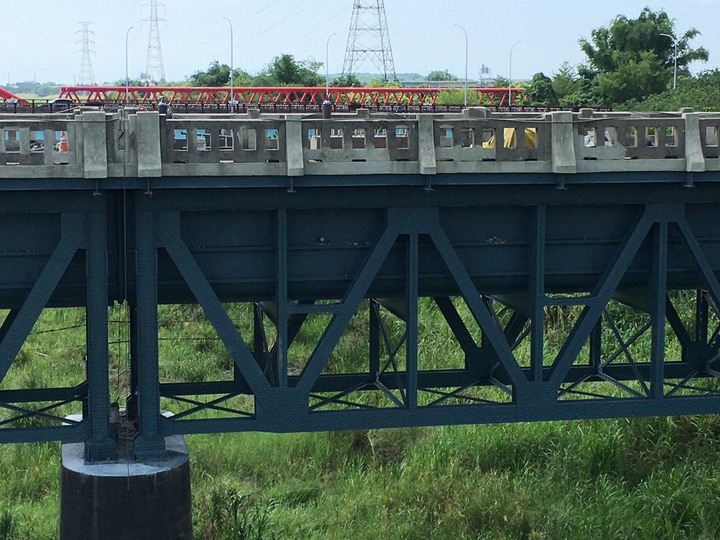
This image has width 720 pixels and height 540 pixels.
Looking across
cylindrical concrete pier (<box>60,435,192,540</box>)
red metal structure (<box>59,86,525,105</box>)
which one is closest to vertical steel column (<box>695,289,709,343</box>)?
cylindrical concrete pier (<box>60,435,192,540</box>)

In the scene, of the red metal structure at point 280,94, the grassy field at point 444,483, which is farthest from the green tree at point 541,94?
the grassy field at point 444,483

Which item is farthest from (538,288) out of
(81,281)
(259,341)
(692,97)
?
(692,97)

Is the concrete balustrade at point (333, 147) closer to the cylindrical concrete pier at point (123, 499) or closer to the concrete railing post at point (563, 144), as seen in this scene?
the concrete railing post at point (563, 144)

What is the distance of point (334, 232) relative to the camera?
65.6 feet

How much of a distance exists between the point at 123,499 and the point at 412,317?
5122 mm

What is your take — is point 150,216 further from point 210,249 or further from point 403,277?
point 403,277

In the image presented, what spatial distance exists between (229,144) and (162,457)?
16.4 feet

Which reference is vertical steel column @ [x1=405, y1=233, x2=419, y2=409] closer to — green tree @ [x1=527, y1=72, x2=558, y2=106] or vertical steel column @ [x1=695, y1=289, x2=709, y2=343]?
vertical steel column @ [x1=695, y1=289, x2=709, y2=343]

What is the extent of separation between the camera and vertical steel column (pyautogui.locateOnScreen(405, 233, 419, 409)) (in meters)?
19.6

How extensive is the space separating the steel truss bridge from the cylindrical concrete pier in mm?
395

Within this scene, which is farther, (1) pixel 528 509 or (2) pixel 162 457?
(1) pixel 528 509

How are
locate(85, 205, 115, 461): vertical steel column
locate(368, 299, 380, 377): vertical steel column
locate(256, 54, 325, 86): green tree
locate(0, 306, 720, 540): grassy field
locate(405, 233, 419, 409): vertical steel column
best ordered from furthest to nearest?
locate(256, 54, 325, 86): green tree
locate(0, 306, 720, 540): grassy field
locate(368, 299, 380, 377): vertical steel column
locate(405, 233, 419, 409): vertical steel column
locate(85, 205, 115, 461): vertical steel column

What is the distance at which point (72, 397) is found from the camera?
21.8 m

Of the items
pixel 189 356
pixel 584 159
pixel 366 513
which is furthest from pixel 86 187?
pixel 189 356
